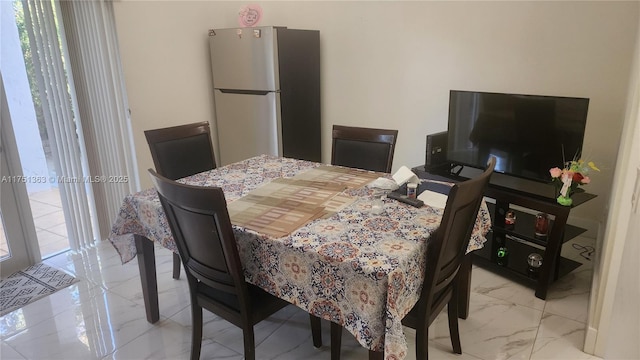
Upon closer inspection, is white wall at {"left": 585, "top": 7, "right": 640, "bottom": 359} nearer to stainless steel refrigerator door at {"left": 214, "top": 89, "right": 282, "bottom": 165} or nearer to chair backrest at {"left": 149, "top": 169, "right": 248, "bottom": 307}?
chair backrest at {"left": 149, "top": 169, "right": 248, "bottom": 307}

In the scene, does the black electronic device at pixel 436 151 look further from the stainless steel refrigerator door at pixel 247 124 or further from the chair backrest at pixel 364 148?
the stainless steel refrigerator door at pixel 247 124

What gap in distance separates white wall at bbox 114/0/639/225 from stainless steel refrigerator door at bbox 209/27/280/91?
178 mm

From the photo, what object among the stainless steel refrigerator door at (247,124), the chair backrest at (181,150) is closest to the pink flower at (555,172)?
the chair backrest at (181,150)

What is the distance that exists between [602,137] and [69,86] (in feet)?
12.1

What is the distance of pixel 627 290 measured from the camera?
3.23ft

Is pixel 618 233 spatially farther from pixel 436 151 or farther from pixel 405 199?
pixel 436 151

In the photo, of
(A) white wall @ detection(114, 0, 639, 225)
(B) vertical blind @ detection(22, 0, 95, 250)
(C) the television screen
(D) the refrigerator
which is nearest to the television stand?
(C) the television screen

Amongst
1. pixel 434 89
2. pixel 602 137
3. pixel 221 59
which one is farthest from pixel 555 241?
pixel 221 59

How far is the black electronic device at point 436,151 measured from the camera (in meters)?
2.95

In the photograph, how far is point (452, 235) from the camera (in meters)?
1.52

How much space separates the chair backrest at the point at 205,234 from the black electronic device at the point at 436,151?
72.2 inches

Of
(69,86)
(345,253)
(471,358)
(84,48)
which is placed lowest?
(471,358)

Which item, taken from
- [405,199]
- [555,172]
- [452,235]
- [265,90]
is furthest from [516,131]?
[265,90]

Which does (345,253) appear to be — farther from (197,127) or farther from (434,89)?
(434,89)
